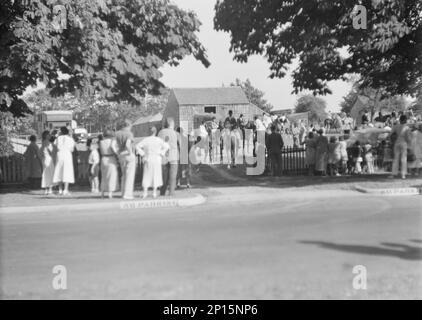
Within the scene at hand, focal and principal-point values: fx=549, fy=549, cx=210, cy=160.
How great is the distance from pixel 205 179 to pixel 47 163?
218 inches

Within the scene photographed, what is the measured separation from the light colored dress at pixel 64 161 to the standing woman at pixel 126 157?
215cm

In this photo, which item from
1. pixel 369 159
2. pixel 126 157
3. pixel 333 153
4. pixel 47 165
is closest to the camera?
pixel 126 157

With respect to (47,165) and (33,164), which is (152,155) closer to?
(47,165)

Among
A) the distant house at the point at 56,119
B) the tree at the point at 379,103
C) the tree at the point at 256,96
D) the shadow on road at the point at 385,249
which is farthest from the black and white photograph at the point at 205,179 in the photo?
the tree at the point at 256,96

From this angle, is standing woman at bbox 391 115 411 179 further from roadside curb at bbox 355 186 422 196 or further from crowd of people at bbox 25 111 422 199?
roadside curb at bbox 355 186 422 196

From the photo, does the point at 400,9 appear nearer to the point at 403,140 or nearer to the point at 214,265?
the point at 403,140

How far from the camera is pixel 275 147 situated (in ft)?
61.7

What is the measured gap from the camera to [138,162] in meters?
19.4

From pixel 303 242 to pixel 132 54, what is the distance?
9.91m

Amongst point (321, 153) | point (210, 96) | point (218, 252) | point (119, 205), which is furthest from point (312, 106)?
point (218, 252)

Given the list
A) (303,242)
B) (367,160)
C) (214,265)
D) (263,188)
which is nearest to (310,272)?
(214,265)

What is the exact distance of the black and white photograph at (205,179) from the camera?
21.4ft

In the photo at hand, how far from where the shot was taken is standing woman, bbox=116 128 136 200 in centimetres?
1385

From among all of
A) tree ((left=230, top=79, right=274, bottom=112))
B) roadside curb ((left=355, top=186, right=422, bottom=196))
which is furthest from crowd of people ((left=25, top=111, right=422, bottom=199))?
tree ((left=230, top=79, right=274, bottom=112))
